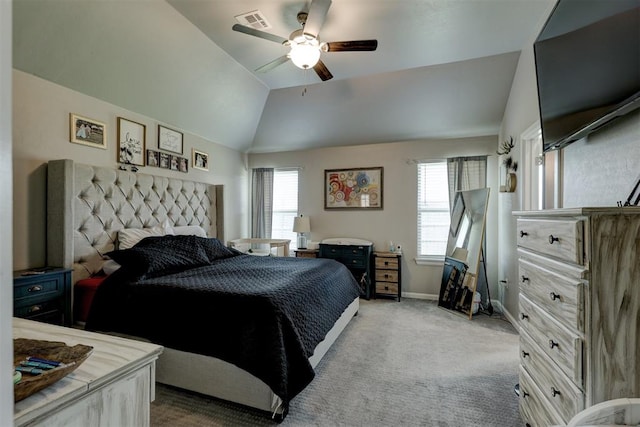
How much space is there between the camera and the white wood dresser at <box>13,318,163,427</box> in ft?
2.14

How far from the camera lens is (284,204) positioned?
539 cm

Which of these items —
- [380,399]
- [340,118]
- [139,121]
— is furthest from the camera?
[340,118]

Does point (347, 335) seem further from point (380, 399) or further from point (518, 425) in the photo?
point (518, 425)

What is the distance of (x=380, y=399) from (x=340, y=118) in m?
3.78

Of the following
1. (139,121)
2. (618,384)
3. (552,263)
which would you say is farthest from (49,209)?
(618,384)

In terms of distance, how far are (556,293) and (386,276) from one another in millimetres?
3182

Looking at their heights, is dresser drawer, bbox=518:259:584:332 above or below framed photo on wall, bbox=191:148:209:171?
below

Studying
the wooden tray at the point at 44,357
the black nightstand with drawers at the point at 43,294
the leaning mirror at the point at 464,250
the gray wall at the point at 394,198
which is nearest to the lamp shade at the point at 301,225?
the gray wall at the point at 394,198

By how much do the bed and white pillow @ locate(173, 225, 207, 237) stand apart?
12cm

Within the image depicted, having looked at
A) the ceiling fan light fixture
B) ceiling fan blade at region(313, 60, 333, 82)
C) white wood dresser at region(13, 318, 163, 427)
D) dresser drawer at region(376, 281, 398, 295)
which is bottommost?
dresser drawer at region(376, 281, 398, 295)

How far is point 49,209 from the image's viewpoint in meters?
2.53

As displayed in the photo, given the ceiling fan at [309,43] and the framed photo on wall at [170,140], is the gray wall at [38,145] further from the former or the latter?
the ceiling fan at [309,43]

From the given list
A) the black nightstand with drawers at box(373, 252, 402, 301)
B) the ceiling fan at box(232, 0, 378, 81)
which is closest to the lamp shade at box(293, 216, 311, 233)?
the black nightstand with drawers at box(373, 252, 402, 301)

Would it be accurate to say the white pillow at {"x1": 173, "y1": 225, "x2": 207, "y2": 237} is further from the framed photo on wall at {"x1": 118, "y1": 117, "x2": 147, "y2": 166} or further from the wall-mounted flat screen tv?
the wall-mounted flat screen tv
